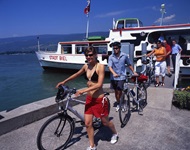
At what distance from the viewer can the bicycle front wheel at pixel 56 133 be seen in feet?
9.97

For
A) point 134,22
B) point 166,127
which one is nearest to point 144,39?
point 134,22

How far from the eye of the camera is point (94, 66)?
118 inches

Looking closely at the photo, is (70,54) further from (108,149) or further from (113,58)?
(108,149)

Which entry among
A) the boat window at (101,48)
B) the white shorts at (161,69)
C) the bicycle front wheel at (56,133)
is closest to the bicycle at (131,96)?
the bicycle front wheel at (56,133)

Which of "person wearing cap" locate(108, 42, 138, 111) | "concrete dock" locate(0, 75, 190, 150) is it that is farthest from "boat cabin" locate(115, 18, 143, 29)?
"concrete dock" locate(0, 75, 190, 150)

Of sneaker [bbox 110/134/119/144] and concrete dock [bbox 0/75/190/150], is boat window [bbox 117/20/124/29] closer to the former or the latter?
concrete dock [bbox 0/75/190/150]

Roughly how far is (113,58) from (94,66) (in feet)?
5.55

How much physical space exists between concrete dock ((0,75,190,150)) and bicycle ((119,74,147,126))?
178 millimetres

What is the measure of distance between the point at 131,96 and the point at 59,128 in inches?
76.0

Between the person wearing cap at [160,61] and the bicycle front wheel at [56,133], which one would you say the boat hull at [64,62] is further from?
the bicycle front wheel at [56,133]

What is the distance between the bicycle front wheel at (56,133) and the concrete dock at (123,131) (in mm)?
194

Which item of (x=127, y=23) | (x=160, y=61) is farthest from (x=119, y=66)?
(x=127, y=23)

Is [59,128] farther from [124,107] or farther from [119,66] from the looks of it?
[119,66]

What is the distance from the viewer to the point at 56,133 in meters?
3.28
